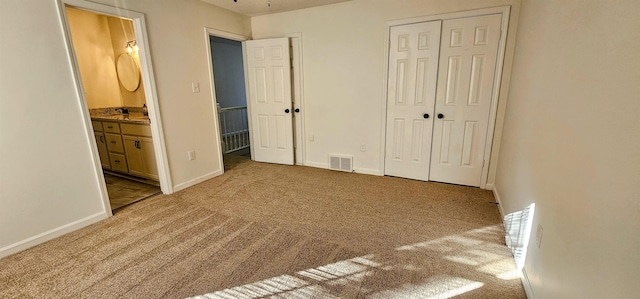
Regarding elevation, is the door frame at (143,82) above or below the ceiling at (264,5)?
below

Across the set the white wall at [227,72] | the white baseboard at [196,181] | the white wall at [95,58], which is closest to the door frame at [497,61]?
the white baseboard at [196,181]

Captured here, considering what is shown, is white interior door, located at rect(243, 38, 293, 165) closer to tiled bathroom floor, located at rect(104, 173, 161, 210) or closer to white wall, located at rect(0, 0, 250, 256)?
white wall, located at rect(0, 0, 250, 256)

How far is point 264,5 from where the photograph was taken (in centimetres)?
357

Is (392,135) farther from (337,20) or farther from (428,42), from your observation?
(337,20)

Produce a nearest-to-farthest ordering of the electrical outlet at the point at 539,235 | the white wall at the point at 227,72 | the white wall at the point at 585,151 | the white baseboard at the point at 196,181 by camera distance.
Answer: the white wall at the point at 585,151, the electrical outlet at the point at 539,235, the white baseboard at the point at 196,181, the white wall at the point at 227,72

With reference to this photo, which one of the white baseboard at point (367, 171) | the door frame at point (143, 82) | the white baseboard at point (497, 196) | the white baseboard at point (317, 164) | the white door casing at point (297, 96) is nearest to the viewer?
the door frame at point (143, 82)

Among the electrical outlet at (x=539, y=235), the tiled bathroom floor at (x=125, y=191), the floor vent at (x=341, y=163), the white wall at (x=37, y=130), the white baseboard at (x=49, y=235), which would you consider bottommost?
the tiled bathroom floor at (x=125, y=191)

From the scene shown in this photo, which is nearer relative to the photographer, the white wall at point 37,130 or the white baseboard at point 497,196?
the white wall at point 37,130

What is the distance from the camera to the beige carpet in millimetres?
1707

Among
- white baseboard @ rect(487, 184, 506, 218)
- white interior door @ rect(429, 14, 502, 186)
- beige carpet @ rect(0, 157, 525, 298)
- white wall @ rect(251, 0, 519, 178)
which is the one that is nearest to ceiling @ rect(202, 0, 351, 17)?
white wall @ rect(251, 0, 519, 178)

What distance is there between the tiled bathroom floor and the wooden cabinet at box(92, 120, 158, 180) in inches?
5.1

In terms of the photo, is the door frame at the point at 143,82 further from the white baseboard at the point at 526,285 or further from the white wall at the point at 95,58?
the white baseboard at the point at 526,285

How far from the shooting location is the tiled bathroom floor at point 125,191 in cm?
306

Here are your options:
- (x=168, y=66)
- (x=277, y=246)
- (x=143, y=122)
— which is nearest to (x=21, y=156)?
(x=143, y=122)
